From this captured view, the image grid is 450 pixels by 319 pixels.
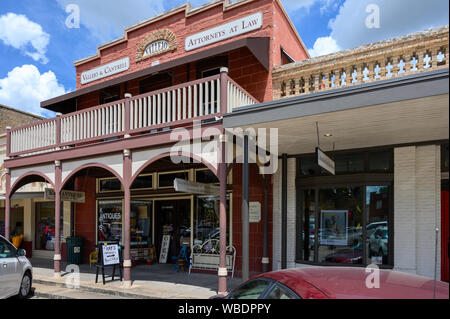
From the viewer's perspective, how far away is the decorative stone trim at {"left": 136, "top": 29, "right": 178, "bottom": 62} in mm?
12828

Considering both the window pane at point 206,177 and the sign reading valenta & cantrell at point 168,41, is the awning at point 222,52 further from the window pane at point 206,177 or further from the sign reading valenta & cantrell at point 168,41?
the window pane at point 206,177

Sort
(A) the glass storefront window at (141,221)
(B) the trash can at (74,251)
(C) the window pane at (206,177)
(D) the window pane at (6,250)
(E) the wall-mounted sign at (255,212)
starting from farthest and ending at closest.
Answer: (B) the trash can at (74,251)
(A) the glass storefront window at (141,221)
(C) the window pane at (206,177)
(E) the wall-mounted sign at (255,212)
(D) the window pane at (6,250)

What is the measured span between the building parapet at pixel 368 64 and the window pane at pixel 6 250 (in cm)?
736

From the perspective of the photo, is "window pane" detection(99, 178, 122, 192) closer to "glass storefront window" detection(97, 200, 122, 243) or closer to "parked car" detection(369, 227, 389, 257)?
"glass storefront window" detection(97, 200, 122, 243)

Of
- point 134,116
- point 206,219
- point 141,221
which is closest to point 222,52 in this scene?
point 134,116

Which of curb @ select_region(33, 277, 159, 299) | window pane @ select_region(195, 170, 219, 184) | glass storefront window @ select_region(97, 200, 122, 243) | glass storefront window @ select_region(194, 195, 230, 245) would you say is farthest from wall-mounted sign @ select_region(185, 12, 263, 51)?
curb @ select_region(33, 277, 159, 299)

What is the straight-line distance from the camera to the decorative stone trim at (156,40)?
12.8 meters

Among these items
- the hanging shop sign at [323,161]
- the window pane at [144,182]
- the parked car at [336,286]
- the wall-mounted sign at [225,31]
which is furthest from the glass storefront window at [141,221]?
the parked car at [336,286]

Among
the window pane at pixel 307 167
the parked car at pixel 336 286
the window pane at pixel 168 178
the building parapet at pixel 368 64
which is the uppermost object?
the building parapet at pixel 368 64

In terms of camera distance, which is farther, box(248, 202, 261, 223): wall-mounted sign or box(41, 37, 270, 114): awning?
box(248, 202, 261, 223): wall-mounted sign

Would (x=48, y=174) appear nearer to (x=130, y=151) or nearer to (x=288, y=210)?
(x=130, y=151)

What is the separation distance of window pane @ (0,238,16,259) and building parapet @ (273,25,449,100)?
7.36 metres

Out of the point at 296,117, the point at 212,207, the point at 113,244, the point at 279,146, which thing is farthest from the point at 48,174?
the point at 296,117

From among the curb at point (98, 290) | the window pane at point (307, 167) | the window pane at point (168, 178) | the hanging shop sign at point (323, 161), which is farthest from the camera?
the window pane at point (168, 178)
